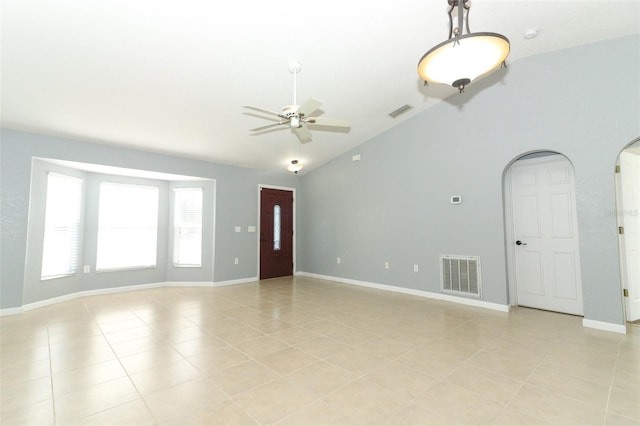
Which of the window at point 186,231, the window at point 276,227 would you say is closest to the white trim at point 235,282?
the window at point 186,231

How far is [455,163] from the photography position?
480 cm

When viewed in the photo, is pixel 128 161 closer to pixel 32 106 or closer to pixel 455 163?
pixel 32 106

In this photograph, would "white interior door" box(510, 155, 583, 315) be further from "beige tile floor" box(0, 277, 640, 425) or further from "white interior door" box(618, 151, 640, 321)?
"white interior door" box(618, 151, 640, 321)

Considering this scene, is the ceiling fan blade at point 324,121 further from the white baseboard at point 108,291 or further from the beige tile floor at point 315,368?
the white baseboard at point 108,291

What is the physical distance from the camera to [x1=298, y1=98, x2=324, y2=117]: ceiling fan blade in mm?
2737

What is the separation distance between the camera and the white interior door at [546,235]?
13.3ft

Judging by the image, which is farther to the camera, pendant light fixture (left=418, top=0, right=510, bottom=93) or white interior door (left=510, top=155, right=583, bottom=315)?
white interior door (left=510, top=155, right=583, bottom=315)

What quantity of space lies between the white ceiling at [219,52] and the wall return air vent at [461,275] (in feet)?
8.87

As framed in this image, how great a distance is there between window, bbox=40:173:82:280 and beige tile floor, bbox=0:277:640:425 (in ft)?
3.10

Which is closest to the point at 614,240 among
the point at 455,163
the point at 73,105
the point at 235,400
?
the point at 455,163

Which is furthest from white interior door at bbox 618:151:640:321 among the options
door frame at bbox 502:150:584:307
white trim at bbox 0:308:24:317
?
white trim at bbox 0:308:24:317

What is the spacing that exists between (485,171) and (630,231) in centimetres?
184

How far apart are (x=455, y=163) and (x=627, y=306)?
9.30 ft

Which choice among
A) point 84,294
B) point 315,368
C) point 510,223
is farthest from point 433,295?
point 84,294
